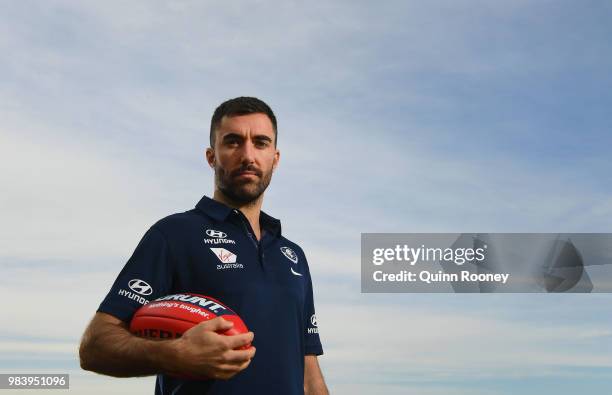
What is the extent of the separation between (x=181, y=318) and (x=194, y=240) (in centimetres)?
90

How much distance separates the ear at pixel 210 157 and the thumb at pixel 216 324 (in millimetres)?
2005

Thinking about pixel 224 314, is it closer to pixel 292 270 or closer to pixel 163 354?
pixel 163 354

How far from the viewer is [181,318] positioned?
4992 millimetres

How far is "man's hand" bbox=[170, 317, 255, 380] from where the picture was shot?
14.9 feet

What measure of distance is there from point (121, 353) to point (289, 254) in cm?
202

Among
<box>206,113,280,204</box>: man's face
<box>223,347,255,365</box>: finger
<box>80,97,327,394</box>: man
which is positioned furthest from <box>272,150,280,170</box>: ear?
<box>223,347,255,365</box>: finger

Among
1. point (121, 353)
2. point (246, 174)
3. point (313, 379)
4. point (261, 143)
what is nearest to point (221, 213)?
point (246, 174)

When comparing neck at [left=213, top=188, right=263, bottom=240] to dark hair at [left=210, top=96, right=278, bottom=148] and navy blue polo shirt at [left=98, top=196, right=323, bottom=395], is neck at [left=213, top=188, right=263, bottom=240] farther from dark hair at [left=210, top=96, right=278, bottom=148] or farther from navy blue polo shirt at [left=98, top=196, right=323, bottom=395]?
dark hair at [left=210, top=96, right=278, bottom=148]

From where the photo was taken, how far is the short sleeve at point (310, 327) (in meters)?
6.64

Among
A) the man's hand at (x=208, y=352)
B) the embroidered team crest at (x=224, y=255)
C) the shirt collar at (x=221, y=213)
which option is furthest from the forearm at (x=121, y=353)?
the shirt collar at (x=221, y=213)

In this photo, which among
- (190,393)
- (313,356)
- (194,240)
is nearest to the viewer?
(190,393)

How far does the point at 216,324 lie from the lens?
462 centimetres

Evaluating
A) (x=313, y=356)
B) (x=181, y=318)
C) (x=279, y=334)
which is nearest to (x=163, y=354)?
(x=181, y=318)

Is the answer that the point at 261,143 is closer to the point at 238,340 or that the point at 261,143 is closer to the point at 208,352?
the point at 238,340
